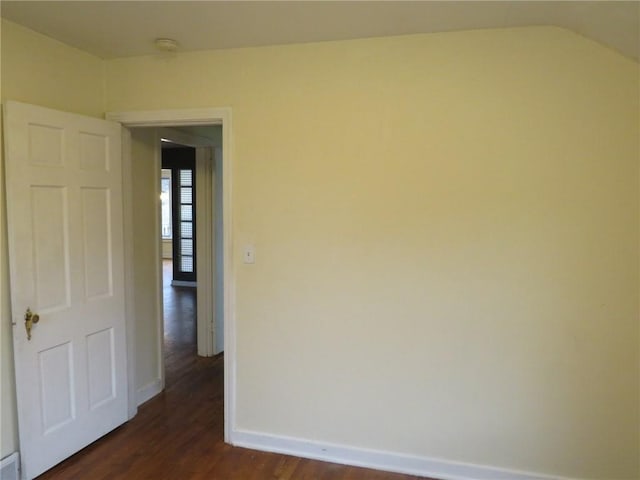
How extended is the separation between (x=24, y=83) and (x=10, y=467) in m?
1.96

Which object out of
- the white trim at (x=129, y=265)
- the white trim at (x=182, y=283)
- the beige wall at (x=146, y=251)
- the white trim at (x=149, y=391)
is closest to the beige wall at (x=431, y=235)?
the white trim at (x=129, y=265)

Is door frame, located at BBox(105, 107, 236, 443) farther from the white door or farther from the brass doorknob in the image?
the brass doorknob

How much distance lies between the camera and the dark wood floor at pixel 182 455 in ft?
8.61

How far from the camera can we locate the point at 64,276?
2.63 m

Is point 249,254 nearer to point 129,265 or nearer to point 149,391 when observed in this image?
point 129,265

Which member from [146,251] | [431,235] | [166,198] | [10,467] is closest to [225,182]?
[146,251]

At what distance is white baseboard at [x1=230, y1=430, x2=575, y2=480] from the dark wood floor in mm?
44

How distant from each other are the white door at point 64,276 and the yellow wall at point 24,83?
0.24ft

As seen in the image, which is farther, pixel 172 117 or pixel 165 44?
pixel 172 117

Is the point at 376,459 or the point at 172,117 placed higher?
the point at 172,117

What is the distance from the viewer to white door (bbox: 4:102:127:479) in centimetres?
240

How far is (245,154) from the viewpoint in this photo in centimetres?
277

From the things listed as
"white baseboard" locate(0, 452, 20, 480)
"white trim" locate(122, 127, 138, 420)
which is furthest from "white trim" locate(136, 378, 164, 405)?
"white baseboard" locate(0, 452, 20, 480)

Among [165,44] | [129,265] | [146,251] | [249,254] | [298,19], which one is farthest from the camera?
[146,251]
